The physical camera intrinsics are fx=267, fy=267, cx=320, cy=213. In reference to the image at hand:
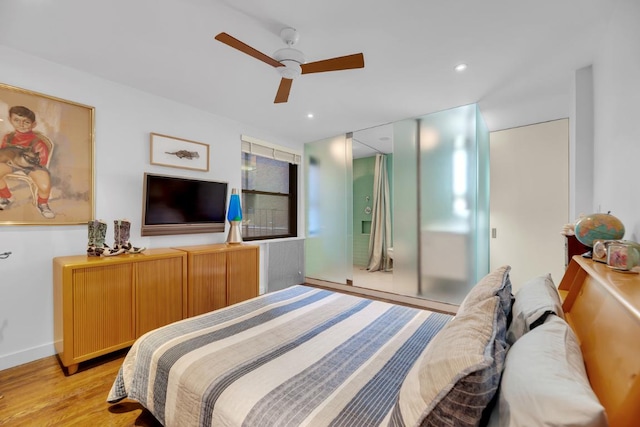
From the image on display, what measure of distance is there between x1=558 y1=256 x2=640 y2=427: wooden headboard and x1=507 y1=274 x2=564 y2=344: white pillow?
105 mm

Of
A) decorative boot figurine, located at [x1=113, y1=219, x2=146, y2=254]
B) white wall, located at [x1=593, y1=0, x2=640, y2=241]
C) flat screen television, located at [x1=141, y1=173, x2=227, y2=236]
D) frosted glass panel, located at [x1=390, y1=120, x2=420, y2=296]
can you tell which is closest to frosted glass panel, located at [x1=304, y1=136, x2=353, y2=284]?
frosted glass panel, located at [x1=390, y1=120, x2=420, y2=296]

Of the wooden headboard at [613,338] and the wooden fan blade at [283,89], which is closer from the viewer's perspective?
the wooden headboard at [613,338]

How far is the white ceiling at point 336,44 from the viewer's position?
1723 mm

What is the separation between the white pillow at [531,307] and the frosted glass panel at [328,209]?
3.16 m

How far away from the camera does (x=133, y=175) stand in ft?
9.30

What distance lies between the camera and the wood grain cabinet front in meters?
2.04

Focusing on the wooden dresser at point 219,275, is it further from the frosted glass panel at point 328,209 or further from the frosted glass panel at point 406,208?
the frosted glass panel at point 406,208

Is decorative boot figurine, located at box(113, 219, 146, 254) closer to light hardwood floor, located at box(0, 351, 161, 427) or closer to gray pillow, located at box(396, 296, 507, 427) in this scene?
light hardwood floor, located at box(0, 351, 161, 427)

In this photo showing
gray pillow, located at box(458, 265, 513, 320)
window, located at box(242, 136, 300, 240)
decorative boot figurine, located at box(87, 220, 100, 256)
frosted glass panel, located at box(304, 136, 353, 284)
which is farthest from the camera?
frosted glass panel, located at box(304, 136, 353, 284)

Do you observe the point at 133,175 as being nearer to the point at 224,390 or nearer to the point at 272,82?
the point at 272,82

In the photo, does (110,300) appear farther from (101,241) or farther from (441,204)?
(441,204)

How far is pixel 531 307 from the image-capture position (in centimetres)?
113

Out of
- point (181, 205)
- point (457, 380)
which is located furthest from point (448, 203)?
point (181, 205)

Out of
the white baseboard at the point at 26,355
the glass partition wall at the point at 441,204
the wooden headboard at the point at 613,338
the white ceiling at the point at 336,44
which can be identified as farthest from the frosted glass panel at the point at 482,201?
the white baseboard at the point at 26,355
